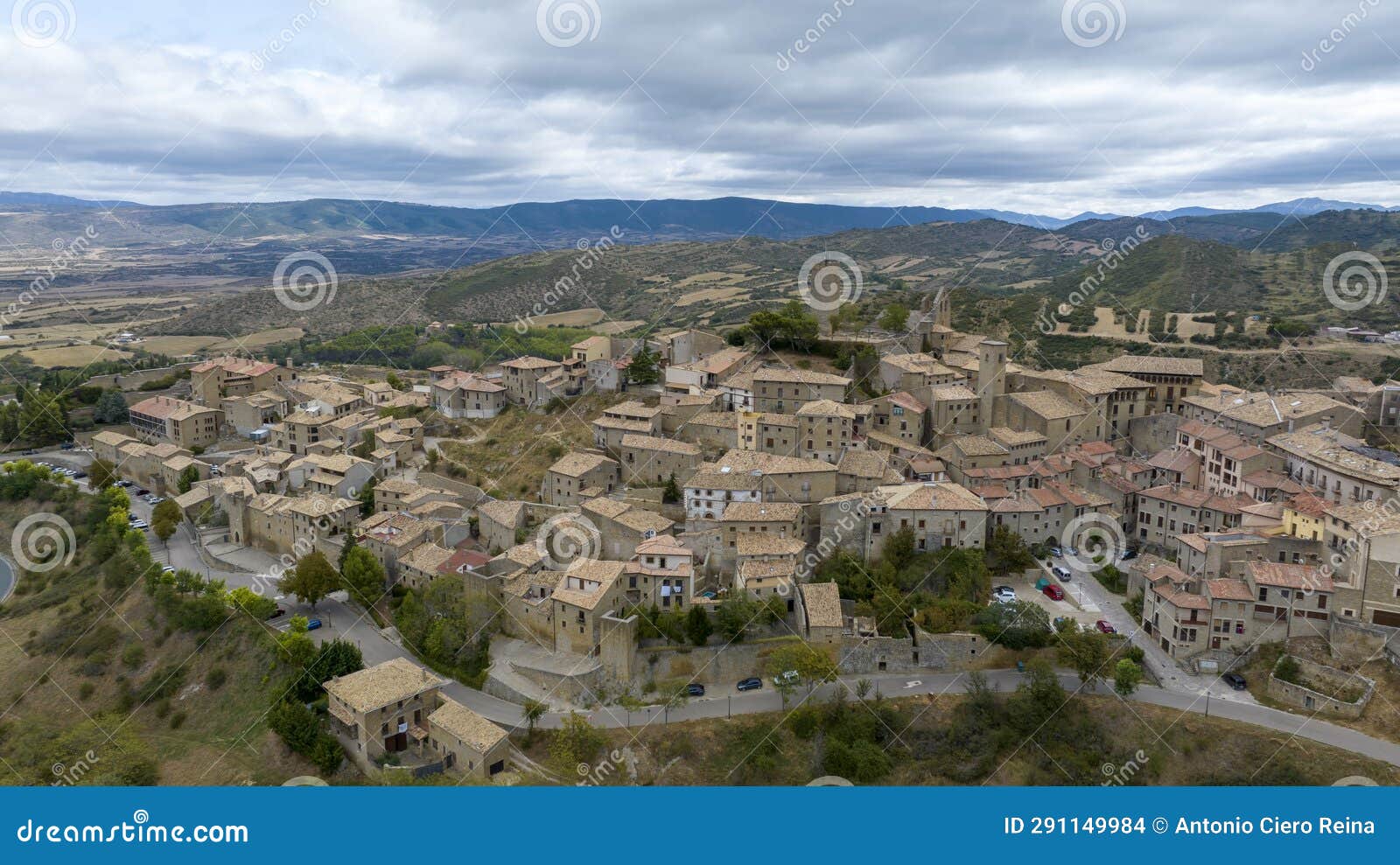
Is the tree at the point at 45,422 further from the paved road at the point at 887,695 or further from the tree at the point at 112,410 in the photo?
the paved road at the point at 887,695

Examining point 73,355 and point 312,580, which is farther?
point 73,355

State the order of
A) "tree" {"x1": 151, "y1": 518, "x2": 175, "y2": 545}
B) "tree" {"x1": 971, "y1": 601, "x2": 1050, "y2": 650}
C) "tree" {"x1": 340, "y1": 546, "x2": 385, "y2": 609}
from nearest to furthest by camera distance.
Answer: "tree" {"x1": 971, "y1": 601, "x2": 1050, "y2": 650}
"tree" {"x1": 340, "y1": 546, "x2": 385, "y2": 609}
"tree" {"x1": 151, "y1": 518, "x2": 175, "y2": 545}

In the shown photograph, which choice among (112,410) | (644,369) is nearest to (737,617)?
(644,369)

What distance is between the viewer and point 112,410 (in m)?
61.6

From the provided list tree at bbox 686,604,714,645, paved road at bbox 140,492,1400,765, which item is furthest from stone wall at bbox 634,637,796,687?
paved road at bbox 140,492,1400,765

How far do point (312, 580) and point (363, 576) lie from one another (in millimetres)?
2162

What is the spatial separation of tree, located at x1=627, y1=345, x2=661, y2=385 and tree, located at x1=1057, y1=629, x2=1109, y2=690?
26712 millimetres

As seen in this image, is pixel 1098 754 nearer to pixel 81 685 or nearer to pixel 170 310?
pixel 81 685

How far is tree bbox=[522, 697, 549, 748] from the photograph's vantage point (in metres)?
28.9

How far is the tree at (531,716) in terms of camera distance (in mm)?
28922

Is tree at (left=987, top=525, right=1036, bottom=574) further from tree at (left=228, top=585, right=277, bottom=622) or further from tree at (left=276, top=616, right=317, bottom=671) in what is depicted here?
tree at (left=228, top=585, right=277, bottom=622)

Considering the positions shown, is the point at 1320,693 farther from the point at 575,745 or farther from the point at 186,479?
the point at 186,479

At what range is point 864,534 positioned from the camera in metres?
34.8

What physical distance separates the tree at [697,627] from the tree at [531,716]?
17.9ft
